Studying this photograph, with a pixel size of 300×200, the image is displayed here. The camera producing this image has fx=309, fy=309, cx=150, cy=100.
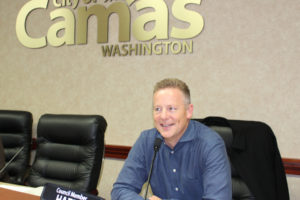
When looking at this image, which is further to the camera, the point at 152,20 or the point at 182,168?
the point at 152,20

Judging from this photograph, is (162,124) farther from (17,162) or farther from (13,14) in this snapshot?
(13,14)

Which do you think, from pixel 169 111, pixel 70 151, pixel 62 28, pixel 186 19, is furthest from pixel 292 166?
pixel 62 28

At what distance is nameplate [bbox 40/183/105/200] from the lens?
1.14m

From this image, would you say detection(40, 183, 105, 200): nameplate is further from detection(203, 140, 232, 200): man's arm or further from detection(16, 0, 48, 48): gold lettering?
detection(16, 0, 48, 48): gold lettering

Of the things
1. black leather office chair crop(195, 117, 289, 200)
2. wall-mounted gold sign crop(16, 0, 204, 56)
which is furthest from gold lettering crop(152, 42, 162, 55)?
black leather office chair crop(195, 117, 289, 200)

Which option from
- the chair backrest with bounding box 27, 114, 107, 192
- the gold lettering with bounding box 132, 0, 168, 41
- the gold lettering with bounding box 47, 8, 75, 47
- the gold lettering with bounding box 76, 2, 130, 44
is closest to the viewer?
the chair backrest with bounding box 27, 114, 107, 192

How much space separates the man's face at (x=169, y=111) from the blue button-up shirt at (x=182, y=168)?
10 centimetres

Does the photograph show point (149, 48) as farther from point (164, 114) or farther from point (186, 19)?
point (164, 114)

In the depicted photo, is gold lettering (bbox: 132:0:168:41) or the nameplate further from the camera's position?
gold lettering (bbox: 132:0:168:41)

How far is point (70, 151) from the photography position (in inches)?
94.4

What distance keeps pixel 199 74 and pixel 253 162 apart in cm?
115

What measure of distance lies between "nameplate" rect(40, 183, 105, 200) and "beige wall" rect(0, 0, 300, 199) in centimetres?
184

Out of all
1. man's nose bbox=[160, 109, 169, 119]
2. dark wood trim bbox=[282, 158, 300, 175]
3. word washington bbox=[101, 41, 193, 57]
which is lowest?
dark wood trim bbox=[282, 158, 300, 175]

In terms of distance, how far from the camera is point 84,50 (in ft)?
10.9
